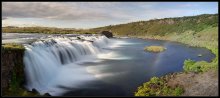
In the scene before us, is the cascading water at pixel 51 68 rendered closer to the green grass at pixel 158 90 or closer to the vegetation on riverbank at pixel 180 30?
the green grass at pixel 158 90

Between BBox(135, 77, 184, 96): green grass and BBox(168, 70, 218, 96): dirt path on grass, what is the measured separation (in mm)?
410

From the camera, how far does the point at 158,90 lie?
20250mm

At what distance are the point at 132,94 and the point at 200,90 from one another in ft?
13.8

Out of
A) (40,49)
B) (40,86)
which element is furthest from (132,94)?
(40,49)

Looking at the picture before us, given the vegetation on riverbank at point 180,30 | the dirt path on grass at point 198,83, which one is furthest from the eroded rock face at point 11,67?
the dirt path on grass at point 198,83

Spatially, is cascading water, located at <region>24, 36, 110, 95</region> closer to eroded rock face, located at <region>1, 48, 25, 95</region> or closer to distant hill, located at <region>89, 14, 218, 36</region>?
eroded rock face, located at <region>1, 48, 25, 95</region>

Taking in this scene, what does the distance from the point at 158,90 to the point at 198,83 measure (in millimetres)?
2392

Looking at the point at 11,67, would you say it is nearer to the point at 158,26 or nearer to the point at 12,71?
the point at 12,71

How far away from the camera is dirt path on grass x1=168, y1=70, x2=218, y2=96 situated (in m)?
17.5

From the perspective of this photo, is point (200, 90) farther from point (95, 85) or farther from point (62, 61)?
point (62, 61)

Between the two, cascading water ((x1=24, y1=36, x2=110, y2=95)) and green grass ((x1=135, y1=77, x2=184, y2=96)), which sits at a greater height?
cascading water ((x1=24, y1=36, x2=110, y2=95))

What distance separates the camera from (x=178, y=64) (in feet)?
111

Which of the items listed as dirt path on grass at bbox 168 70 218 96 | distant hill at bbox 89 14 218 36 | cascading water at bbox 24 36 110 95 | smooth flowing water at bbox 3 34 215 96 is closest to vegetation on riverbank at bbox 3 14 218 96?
distant hill at bbox 89 14 218 36

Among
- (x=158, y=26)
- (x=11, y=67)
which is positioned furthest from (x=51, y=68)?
(x=158, y=26)
